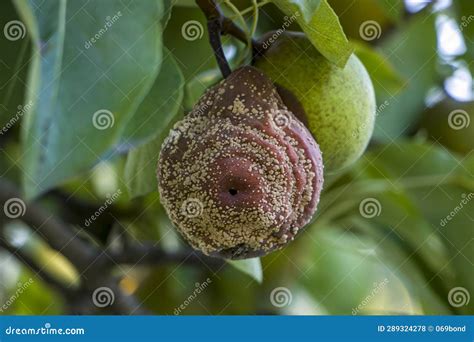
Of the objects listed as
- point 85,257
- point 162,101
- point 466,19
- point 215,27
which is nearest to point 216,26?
point 215,27

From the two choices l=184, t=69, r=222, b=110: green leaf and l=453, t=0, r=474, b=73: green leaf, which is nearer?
l=184, t=69, r=222, b=110: green leaf

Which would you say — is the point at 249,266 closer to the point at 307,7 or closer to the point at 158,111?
the point at 158,111

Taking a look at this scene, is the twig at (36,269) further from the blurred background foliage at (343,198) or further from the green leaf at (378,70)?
the green leaf at (378,70)

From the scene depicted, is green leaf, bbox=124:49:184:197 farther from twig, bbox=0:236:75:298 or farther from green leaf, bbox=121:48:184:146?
twig, bbox=0:236:75:298

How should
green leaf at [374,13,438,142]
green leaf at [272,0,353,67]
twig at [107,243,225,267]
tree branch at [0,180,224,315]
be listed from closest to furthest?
green leaf at [272,0,353,67] < tree branch at [0,180,224,315] < twig at [107,243,225,267] < green leaf at [374,13,438,142]

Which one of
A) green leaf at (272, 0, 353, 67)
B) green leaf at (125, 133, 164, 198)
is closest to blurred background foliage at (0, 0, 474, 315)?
green leaf at (125, 133, 164, 198)

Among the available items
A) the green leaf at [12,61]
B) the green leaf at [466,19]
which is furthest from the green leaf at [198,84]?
the green leaf at [466,19]
